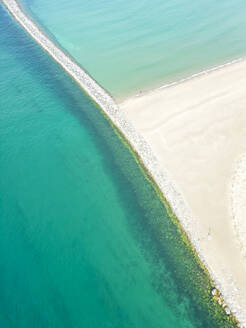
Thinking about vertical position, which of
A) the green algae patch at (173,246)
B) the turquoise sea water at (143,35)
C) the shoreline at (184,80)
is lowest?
the green algae patch at (173,246)

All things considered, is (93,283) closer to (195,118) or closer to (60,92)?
(195,118)

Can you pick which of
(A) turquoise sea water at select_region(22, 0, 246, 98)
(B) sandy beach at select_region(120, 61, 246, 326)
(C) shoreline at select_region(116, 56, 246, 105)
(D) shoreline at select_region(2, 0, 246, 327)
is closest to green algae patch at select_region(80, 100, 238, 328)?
A: (D) shoreline at select_region(2, 0, 246, 327)

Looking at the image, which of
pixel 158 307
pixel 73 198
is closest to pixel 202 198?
pixel 158 307

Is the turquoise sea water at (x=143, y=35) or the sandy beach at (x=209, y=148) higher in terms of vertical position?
the turquoise sea water at (x=143, y=35)

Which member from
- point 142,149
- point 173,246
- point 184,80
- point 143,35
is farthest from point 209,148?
point 143,35

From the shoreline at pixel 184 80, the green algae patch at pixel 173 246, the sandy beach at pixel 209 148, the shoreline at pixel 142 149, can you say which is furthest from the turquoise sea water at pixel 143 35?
the green algae patch at pixel 173 246

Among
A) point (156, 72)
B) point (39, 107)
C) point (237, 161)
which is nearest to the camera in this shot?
point (237, 161)

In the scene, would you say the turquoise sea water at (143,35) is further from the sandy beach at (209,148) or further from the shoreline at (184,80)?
the sandy beach at (209,148)
